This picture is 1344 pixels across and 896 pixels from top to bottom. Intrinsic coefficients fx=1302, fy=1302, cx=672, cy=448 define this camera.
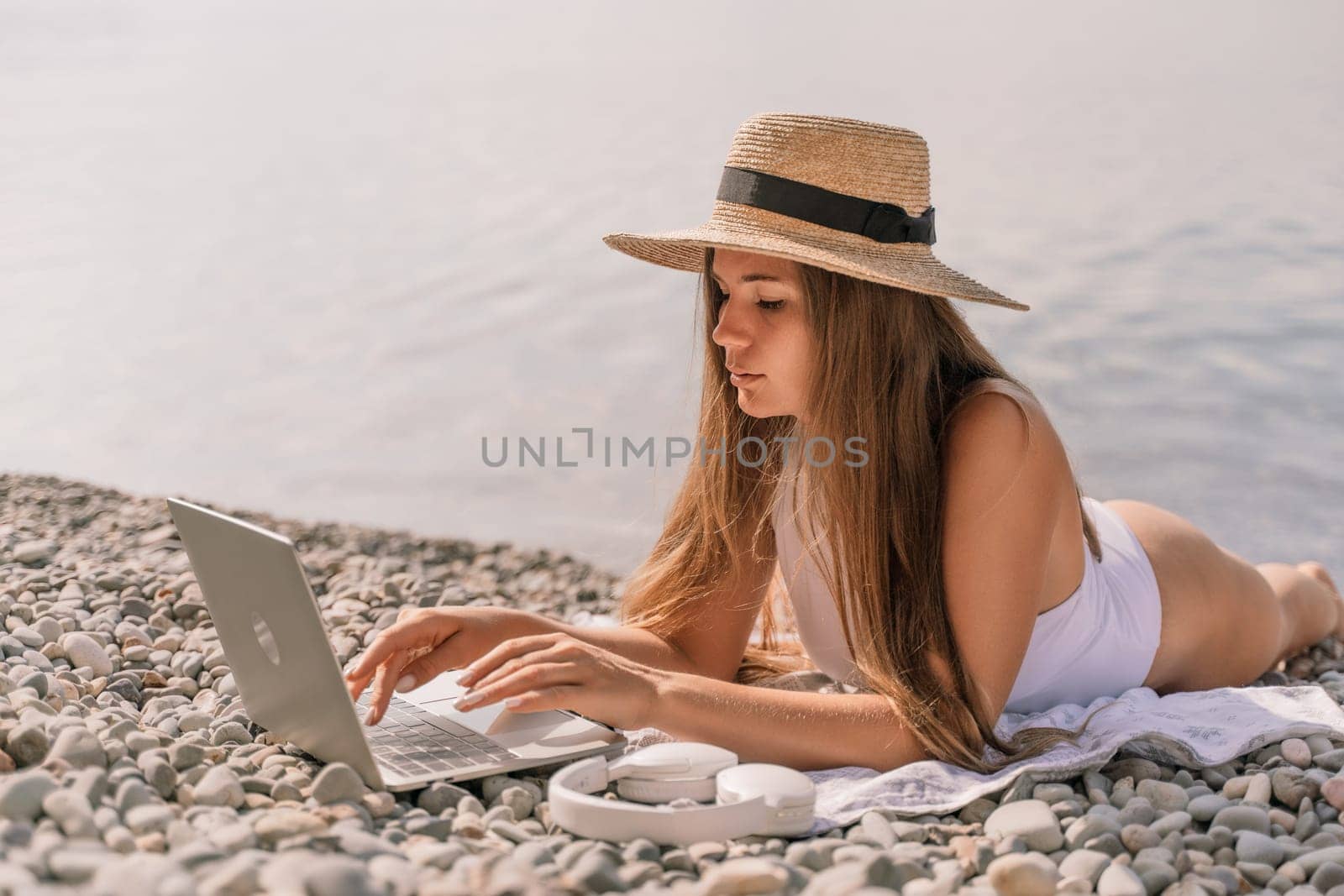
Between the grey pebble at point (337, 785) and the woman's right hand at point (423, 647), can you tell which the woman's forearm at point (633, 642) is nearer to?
the woman's right hand at point (423, 647)

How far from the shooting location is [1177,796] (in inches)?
90.7

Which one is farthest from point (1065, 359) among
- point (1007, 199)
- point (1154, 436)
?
point (1007, 199)

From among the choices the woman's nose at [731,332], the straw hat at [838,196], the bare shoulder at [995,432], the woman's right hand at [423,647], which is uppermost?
the straw hat at [838,196]

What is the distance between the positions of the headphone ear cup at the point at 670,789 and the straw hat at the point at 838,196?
988 mm

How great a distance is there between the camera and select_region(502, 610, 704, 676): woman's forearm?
2.82m

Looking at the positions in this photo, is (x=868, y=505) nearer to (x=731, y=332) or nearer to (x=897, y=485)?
(x=897, y=485)

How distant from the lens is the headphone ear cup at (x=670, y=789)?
2.12 m

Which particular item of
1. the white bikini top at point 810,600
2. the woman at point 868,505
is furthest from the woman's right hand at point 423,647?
the white bikini top at point 810,600

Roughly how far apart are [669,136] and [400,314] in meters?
3.44

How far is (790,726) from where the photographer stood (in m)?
2.41

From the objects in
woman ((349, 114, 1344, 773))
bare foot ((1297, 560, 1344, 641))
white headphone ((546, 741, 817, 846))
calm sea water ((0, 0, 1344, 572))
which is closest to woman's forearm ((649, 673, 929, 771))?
woman ((349, 114, 1344, 773))

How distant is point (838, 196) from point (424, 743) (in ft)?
4.21

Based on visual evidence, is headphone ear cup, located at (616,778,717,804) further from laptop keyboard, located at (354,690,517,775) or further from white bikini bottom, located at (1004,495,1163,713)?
white bikini bottom, located at (1004,495,1163,713)

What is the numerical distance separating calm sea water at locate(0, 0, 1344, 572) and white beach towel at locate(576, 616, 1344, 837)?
3235mm
